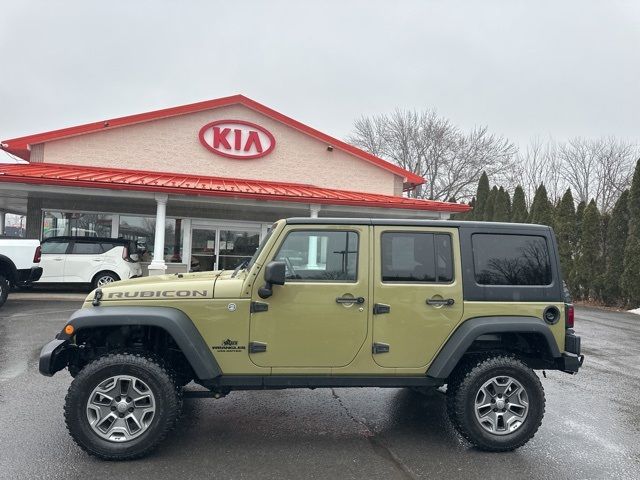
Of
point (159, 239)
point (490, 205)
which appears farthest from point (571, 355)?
point (490, 205)

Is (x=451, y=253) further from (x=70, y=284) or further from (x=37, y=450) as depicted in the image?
(x=70, y=284)

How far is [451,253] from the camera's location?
152 inches

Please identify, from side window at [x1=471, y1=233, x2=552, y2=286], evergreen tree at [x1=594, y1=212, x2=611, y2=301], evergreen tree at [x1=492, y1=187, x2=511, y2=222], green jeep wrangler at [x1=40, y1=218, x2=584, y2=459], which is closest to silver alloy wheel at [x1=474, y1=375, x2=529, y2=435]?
green jeep wrangler at [x1=40, y1=218, x2=584, y2=459]

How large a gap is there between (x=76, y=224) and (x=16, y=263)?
5.78 metres

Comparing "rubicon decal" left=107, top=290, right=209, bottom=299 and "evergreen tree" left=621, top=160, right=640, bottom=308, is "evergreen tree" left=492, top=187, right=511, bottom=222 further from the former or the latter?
"rubicon decal" left=107, top=290, right=209, bottom=299

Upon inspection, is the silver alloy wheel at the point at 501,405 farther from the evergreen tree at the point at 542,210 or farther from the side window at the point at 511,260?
the evergreen tree at the point at 542,210

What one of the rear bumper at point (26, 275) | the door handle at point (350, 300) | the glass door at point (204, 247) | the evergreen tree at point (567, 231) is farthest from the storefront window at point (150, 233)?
the evergreen tree at point (567, 231)

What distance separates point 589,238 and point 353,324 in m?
16.5

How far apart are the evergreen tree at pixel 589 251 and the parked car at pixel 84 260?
51.4 feet

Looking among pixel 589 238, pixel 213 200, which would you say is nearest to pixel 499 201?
pixel 589 238

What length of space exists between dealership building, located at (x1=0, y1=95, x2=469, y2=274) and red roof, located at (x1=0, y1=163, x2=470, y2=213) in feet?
0.15

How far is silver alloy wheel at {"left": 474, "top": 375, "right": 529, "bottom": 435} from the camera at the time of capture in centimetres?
373

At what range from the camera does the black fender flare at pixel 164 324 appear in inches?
136

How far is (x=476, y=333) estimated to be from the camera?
3674 millimetres
